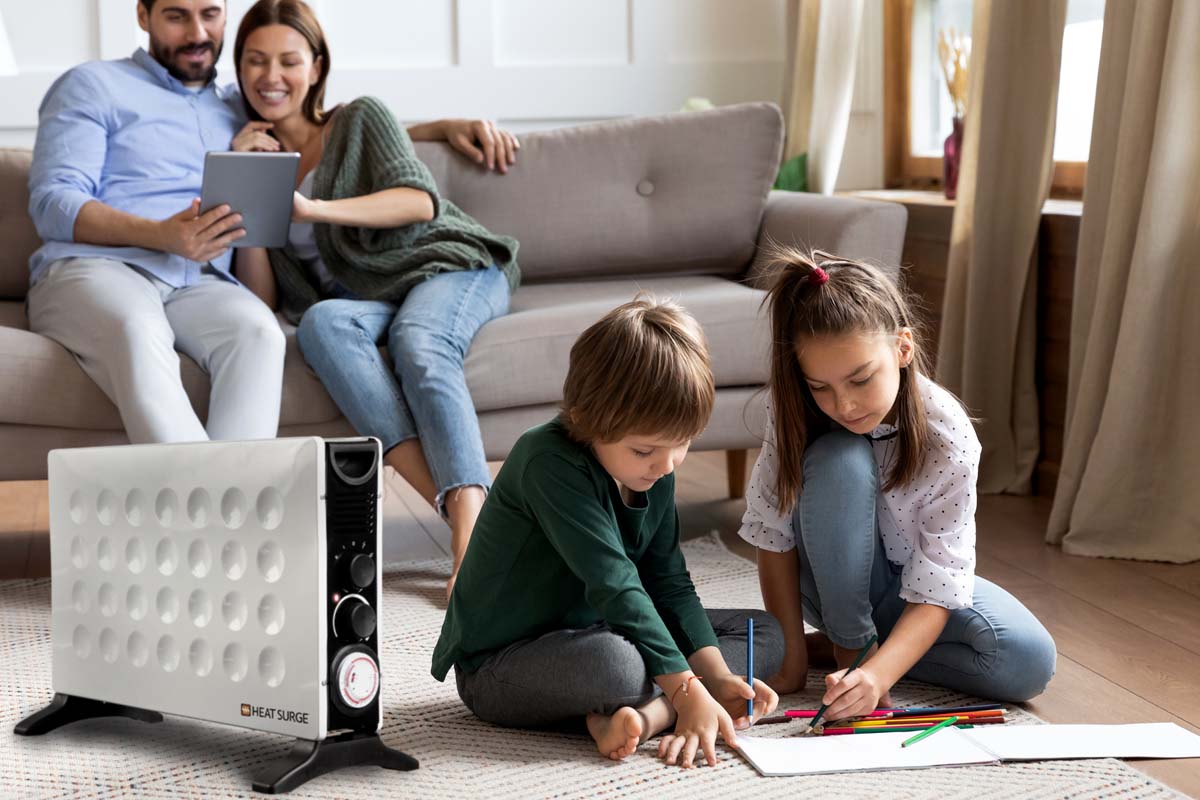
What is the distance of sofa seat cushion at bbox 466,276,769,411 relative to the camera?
224 centimetres

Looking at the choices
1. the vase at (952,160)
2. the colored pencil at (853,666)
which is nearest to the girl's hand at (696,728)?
the colored pencil at (853,666)

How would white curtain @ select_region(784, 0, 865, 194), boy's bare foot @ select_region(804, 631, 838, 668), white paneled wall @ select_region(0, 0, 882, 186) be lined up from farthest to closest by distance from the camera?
white paneled wall @ select_region(0, 0, 882, 186) → white curtain @ select_region(784, 0, 865, 194) → boy's bare foot @ select_region(804, 631, 838, 668)

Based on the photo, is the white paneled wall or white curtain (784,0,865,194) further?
the white paneled wall

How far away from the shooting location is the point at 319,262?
2523 millimetres

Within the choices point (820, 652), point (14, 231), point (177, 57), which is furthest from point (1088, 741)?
point (14, 231)

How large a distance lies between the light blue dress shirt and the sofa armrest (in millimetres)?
1060

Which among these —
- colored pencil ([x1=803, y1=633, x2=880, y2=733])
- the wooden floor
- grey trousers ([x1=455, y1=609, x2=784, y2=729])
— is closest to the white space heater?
grey trousers ([x1=455, y1=609, x2=784, y2=729])

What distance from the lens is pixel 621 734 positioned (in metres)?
1.39

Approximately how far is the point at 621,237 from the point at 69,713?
153 cm

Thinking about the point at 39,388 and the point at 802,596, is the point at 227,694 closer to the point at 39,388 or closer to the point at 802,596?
the point at 802,596

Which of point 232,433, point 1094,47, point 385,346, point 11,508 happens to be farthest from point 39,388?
point 1094,47

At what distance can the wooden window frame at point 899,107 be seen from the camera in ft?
12.5

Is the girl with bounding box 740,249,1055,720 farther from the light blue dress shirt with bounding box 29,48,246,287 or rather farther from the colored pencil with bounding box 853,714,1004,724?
the light blue dress shirt with bounding box 29,48,246,287

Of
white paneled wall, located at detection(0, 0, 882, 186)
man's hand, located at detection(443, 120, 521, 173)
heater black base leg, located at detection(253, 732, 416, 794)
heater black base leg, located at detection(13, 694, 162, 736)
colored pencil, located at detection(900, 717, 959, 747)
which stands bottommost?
heater black base leg, located at detection(13, 694, 162, 736)
